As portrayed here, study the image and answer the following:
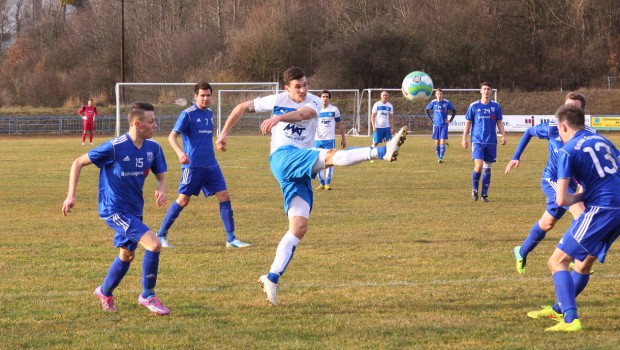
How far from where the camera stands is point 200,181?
1017cm

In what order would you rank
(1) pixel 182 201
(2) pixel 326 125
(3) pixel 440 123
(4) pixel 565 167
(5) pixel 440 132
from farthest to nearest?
(3) pixel 440 123 < (5) pixel 440 132 < (2) pixel 326 125 < (1) pixel 182 201 < (4) pixel 565 167

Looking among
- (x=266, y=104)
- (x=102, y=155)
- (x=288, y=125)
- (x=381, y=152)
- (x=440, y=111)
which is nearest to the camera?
(x=381, y=152)

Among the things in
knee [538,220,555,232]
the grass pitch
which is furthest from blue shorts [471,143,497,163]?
knee [538,220,555,232]

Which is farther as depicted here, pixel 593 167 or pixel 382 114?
pixel 382 114

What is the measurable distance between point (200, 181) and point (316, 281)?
3.04 metres

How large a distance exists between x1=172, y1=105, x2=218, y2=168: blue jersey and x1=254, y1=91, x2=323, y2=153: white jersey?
2.88 m

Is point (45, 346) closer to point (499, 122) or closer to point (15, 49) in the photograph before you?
point (499, 122)

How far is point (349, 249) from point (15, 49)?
69415 millimetres

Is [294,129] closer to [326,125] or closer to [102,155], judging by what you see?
[102,155]

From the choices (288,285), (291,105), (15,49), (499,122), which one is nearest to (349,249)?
(288,285)

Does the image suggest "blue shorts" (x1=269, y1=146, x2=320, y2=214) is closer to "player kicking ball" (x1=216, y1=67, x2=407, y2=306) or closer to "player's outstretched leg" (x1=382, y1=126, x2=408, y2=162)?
"player kicking ball" (x1=216, y1=67, x2=407, y2=306)

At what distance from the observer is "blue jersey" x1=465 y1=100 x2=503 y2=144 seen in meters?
Result: 14.8

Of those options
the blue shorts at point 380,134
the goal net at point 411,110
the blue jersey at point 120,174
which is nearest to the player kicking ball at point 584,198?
the blue jersey at point 120,174

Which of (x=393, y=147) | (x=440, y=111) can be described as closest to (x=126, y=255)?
(x=393, y=147)
